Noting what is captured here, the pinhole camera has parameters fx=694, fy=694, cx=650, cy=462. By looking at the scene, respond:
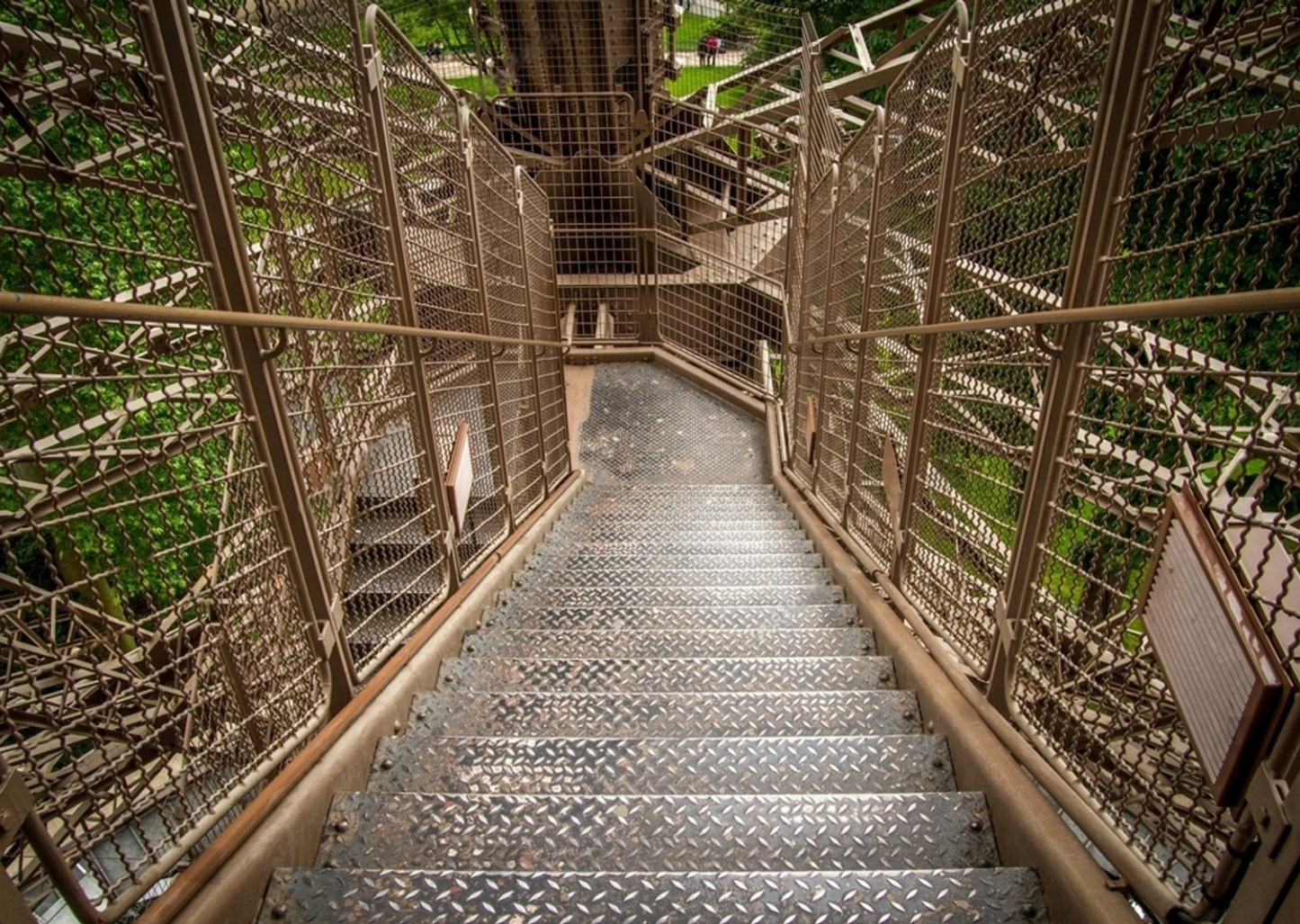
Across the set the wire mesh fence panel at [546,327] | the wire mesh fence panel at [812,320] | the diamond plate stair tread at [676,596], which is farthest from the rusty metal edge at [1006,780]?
the wire mesh fence panel at [546,327]

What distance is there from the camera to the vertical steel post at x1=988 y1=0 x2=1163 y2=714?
1.27 m

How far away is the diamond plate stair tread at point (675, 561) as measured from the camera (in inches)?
138

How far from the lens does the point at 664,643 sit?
2520mm

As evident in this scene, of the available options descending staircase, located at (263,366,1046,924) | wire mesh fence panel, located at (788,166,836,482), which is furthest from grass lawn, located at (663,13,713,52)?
descending staircase, located at (263,366,1046,924)

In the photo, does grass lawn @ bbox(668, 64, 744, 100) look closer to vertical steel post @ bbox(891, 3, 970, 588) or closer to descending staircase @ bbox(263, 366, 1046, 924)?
vertical steel post @ bbox(891, 3, 970, 588)

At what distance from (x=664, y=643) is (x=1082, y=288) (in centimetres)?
172

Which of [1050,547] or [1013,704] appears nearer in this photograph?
[1050,547]

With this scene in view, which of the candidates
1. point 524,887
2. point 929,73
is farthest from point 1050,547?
point 929,73

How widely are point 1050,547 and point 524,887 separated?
1.32 meters

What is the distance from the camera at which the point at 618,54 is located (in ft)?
25.7

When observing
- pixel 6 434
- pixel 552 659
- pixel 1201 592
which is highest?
pixel 1201 592

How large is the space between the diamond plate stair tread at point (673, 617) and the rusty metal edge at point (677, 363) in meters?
3.97

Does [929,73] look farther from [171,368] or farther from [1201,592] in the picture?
[171,368]

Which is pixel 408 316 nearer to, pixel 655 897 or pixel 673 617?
pixel 673 617
